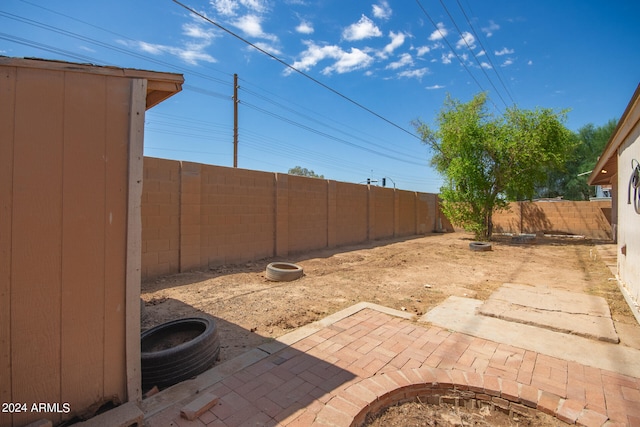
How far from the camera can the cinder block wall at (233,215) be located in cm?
597

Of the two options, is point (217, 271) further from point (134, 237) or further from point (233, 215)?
point (134, 237)

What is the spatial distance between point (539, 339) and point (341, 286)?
3143 millimetres

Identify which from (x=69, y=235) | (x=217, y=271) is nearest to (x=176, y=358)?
(x=69, y=235)

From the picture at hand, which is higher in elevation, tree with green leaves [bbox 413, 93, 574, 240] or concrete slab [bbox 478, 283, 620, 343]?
tree with green leaves [bbox 413, 93, 574, 240]

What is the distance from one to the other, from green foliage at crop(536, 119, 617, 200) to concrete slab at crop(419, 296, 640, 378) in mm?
25773

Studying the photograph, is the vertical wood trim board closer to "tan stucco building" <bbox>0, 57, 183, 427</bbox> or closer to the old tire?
"tan stucco building" <bbox>0, 57, 183, 427</bbox>

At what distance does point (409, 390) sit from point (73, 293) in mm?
2483

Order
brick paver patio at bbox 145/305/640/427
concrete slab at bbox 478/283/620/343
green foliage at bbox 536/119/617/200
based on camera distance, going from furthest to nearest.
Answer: green foliage at bbox 536/119/617/200
concrete slab at bbox 478/283/620/343
brick paver patio at bbox 145/305/640/427

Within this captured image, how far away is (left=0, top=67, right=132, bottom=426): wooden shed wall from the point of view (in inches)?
68.8

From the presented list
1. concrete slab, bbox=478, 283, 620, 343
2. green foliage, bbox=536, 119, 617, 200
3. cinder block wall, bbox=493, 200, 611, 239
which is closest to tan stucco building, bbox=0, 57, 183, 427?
concrete slab, bbox=478, 283, 620, 343

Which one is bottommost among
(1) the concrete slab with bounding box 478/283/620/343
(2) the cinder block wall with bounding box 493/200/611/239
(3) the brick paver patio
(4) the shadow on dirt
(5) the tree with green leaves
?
(3) the brick paver patio

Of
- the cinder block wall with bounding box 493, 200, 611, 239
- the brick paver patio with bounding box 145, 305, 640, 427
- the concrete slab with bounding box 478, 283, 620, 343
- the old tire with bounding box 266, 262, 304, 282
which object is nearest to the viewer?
the brick paver patio with bounding box 145, 305, 640, 427

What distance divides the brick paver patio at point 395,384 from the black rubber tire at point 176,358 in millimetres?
250

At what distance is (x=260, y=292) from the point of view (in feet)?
17.3
